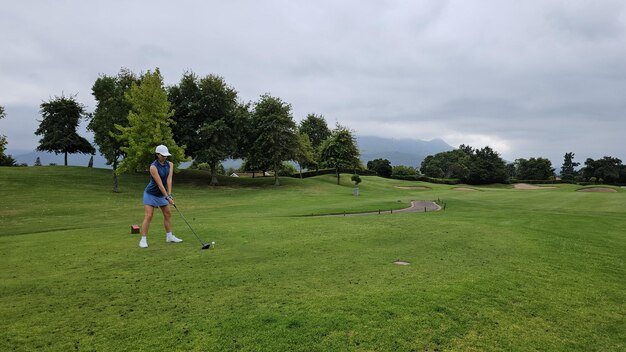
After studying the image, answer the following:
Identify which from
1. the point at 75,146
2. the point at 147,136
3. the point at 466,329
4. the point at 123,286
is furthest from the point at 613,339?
the point at 75,146

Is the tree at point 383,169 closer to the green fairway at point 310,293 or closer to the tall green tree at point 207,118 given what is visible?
the tall green tree at point 207,118

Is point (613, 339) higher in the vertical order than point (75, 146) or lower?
lower

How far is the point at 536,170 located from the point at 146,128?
399 ft

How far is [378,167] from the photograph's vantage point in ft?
326

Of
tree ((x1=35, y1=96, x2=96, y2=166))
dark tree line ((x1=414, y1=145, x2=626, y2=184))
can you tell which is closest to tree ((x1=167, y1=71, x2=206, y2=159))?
tree ((x1=35, y1=96, x2=96, y2=166))

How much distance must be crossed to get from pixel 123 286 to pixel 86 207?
91.1 feet

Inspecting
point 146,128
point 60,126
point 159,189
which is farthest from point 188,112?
point 159,189

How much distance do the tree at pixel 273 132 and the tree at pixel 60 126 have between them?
30086mm

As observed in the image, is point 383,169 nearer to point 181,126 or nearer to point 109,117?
point 181,126

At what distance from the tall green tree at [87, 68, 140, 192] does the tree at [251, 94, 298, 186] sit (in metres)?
17.8

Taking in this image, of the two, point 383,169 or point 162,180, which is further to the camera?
point 383,169

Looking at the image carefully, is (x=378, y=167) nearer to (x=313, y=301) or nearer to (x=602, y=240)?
(x=602, y=240)

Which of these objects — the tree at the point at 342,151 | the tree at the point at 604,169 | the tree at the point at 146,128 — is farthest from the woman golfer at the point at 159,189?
the tree at the point at 604,169

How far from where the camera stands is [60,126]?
60656mm
